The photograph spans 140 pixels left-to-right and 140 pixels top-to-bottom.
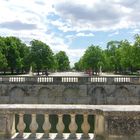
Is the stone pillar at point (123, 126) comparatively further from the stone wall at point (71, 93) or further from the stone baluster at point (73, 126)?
the stone wall at point (71, 93)

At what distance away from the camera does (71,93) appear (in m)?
43.1

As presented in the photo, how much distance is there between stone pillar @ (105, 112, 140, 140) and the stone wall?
33.9 meters

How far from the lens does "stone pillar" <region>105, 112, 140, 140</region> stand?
8.54 metres

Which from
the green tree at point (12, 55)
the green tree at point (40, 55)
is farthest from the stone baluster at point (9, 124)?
the green tree at point (12, 55)

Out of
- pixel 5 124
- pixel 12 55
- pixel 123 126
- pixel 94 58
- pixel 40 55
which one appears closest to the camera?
pixel 123 126

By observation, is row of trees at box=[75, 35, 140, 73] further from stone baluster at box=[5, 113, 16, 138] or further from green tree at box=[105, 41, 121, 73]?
stone baluster at box=[5, 113, 16, 138]

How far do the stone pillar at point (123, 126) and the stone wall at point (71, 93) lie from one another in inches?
1335

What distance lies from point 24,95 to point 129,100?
11.8 meters

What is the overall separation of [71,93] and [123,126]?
34.5 m

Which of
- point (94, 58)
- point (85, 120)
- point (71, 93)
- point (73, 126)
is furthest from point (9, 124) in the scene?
point (94, 58)

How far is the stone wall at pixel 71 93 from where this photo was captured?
140 feet

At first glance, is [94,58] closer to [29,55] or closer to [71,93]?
[29,55]

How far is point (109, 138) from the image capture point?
8.60m

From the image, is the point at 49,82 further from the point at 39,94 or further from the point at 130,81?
the point at 130,81
